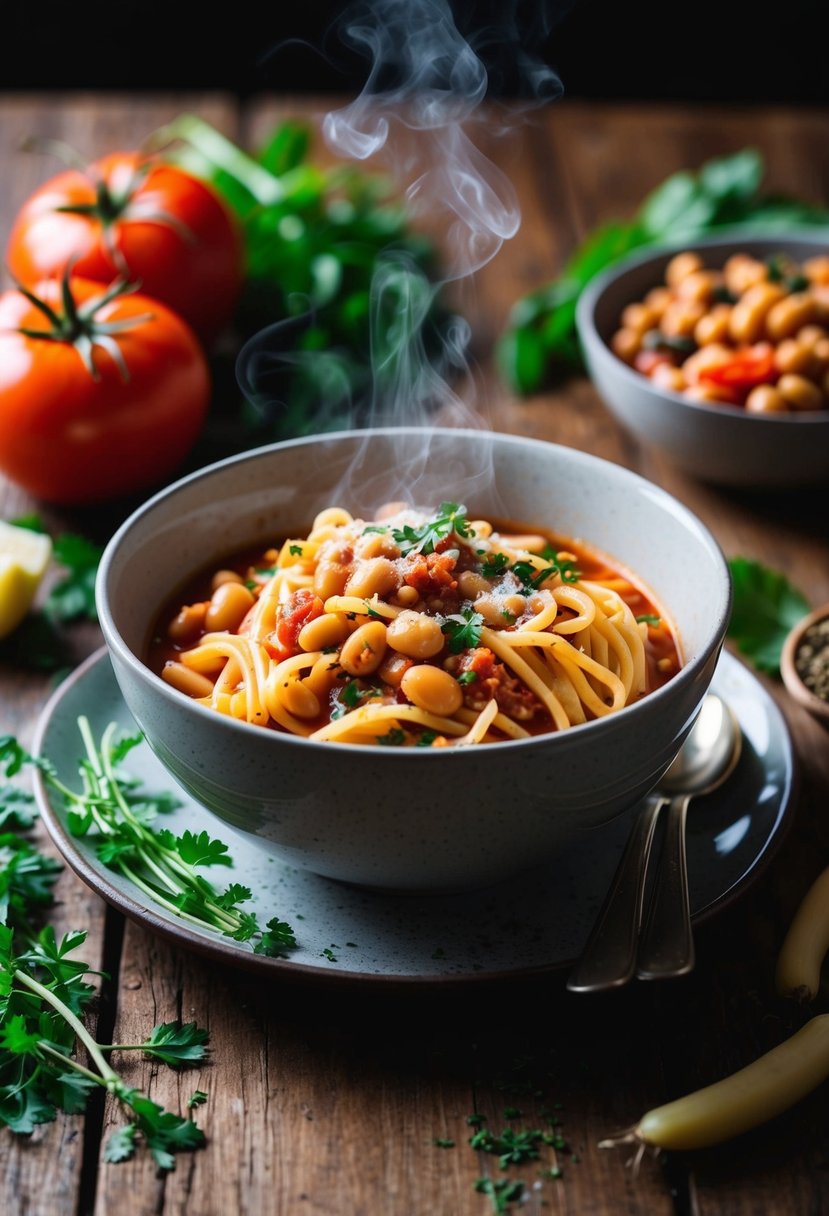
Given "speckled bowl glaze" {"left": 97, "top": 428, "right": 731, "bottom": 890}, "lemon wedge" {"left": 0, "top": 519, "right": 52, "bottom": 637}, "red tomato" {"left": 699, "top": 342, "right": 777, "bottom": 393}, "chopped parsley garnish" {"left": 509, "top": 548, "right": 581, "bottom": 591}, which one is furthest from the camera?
"red tomato" {"left": 699, "top": 342, "right": 777, "bottom": 393}

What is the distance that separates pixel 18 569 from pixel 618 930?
6.60 feet

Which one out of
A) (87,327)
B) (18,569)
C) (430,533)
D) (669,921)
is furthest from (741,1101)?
(87,327)

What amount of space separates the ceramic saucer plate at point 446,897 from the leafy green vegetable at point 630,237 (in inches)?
89.8

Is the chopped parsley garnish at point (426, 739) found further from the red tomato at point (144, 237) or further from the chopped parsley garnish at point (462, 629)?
the red tomato at point (144, 237)


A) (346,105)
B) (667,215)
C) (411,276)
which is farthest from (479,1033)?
(346,105)

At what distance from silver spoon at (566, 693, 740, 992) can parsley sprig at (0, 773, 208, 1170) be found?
2.39ft

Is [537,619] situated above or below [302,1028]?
above

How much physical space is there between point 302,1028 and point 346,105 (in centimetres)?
552

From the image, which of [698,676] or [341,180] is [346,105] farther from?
[698,676]

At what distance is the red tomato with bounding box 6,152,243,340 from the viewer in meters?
4.72

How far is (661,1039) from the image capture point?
2.48 meters

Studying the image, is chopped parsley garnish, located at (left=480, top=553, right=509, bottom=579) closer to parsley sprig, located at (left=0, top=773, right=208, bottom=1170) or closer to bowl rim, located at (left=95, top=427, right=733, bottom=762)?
bowl rim, located at (left=95, top=427, right=733, bottom=762)

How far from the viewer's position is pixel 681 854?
2.62 metres

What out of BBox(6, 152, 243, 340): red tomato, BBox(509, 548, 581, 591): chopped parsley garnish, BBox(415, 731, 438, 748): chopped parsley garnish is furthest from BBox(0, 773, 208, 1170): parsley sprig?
BBox(6, 152, 243, 340): red tomato
